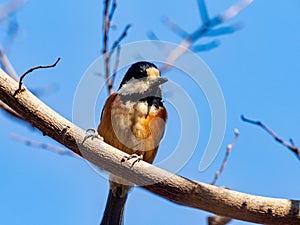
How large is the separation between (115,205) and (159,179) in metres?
1.45

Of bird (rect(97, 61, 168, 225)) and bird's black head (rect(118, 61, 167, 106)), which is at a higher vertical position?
bird's black head (rect(118, 61, 167, 106))

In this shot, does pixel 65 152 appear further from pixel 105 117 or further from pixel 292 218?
pixel 292 218

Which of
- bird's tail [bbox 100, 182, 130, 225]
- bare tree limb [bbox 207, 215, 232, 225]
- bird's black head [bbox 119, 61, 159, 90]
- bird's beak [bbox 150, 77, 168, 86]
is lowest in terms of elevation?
bare tree limb [bbox 207, 215, 232, 225]

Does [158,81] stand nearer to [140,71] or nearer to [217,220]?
[140,71]

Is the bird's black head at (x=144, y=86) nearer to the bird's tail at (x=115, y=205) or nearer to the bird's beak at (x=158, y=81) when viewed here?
the bird's beak at (x=158, y=81)

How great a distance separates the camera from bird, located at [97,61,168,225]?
3682mm

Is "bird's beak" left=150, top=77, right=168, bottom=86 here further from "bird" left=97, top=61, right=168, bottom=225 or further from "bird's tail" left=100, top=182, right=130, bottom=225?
"bird's tail" left=100, top=182, right=130, bottom=225

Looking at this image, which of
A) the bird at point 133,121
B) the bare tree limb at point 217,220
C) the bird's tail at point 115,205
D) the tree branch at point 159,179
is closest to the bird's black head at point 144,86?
the bird at point 133,121

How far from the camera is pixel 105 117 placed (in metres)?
3.79

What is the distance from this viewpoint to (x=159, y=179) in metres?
2.55

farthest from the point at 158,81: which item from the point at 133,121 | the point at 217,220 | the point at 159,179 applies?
the point at 217,220

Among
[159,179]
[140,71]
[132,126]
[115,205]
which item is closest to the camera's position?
[159,179]

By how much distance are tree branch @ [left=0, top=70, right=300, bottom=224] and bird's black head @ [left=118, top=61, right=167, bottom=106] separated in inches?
50.3

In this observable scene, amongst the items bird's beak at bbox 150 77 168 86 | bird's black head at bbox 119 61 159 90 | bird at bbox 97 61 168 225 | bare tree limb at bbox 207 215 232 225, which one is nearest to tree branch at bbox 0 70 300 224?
bare tree limb at bbox 207 215 232 225
